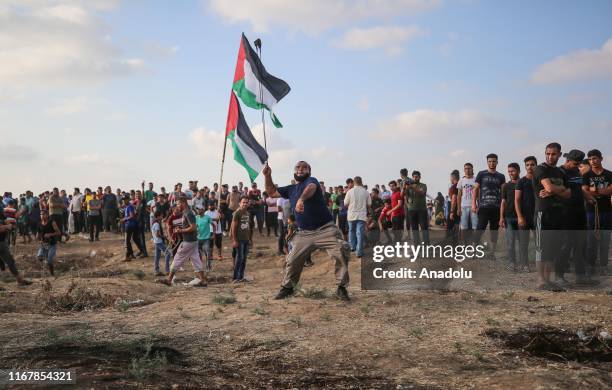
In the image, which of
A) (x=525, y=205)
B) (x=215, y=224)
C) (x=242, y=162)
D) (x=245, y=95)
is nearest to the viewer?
(x=525, y=205)

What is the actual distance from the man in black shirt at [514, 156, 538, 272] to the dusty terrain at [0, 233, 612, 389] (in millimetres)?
660

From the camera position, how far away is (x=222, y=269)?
16859 mm

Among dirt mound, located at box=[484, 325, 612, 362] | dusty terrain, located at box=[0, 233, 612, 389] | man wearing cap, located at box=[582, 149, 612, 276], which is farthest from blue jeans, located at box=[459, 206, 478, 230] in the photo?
dirt mound, located at box=[484, 325, 612, 362]

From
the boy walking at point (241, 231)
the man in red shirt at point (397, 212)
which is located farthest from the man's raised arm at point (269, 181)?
the man in red shirt at point (397, 212)

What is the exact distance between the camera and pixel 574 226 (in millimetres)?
8336

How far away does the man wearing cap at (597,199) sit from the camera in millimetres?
8977

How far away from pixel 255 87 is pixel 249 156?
1610 mm

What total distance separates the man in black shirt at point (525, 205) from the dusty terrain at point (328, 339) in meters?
0.66

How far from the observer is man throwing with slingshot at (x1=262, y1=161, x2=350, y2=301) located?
317 inches

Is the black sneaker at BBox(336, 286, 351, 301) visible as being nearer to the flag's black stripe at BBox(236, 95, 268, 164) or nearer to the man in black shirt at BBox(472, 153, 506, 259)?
the man in black shirt at BBox(472, 153, 506, 259)

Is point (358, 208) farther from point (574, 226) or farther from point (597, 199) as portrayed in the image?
point (574, 226)

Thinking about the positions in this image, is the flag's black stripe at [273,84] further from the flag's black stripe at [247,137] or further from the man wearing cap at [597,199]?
the man wearing cap at [597,199]

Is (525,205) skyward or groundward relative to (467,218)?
skyward

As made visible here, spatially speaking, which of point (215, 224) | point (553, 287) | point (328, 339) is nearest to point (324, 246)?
point (328, 339)
